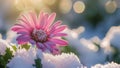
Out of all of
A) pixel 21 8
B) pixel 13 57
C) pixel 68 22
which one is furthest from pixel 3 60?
pixel 68 22

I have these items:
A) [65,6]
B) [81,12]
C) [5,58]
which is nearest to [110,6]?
[81,12]

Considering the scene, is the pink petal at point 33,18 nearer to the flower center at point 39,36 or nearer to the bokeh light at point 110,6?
the flower center at point 39,36

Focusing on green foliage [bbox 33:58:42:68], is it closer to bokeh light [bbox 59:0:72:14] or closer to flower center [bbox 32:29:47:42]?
flower center [bbox 32:29:47:42]

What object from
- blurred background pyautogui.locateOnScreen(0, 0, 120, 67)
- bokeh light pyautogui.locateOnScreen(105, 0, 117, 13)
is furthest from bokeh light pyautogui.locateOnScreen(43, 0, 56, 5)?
bokeh light pyautogui.locateOnScreen(105, 0, 117, 13)

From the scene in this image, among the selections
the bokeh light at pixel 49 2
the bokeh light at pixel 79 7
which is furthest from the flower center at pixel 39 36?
the bokeh light at pixel 49 2

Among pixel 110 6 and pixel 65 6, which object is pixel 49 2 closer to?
pixel 65 6

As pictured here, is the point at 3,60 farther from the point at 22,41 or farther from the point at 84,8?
the point at 84,8
